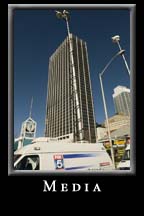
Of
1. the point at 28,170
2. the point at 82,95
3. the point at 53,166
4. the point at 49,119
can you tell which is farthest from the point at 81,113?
the point at 28,170

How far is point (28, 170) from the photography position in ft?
13.1

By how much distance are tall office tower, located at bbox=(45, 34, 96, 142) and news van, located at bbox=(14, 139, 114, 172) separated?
0.77 feet

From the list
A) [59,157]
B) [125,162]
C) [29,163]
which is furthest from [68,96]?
[125,162]

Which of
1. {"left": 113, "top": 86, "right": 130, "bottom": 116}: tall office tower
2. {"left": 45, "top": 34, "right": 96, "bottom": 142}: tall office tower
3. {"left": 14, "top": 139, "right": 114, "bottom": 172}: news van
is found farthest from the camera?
{"left": 45, "top": 34, "right": 96, "bottom": 142}: tall office tower

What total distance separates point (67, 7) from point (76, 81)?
2344 mm

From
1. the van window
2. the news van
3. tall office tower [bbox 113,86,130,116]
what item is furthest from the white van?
the van window

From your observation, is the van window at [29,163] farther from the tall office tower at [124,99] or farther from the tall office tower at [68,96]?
the tall office tower at [124,99]

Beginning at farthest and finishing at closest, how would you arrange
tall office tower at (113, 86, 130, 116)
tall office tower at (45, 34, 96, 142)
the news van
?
tall office tower at (45, 34, 96, 142), the news van, tall office tower at (113, 86, 130, 116)

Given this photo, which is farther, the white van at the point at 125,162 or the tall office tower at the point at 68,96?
the tall office tower at the point at 68,96

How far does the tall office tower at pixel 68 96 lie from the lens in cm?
516

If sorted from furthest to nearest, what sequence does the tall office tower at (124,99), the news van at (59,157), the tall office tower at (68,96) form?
the tall office tower at (68,96), the news van at (59,157), the tall office tower at (124,99)

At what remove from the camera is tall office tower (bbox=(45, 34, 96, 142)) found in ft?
16.9

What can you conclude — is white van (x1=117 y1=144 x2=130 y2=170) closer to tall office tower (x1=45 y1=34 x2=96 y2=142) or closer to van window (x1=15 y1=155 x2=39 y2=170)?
tall office tower (x1=45 y1=34 x2=96 y2=142)

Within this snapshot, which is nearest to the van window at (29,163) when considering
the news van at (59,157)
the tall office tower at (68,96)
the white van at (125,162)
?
the news van at (59,157)
